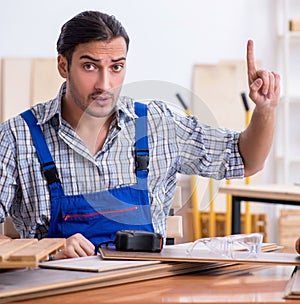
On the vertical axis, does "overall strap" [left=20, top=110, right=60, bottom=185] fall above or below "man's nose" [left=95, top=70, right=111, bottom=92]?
below

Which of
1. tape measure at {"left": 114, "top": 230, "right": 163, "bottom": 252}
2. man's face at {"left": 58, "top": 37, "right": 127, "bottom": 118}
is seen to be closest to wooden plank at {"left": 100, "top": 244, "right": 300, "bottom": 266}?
tape measure at {"left": 114, "top": 230, "right": 163, "bottom": 252}

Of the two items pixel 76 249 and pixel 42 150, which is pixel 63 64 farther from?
pixel 76 249

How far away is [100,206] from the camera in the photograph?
227 cm

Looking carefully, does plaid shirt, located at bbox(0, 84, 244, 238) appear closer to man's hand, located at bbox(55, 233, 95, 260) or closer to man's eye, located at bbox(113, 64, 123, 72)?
man's eye, located at bbox(113, 64, 123, 72)

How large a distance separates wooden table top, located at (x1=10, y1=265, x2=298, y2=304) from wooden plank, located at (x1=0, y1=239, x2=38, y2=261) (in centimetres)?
12

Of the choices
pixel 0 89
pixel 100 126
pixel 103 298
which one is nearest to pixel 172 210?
pixel 100 126

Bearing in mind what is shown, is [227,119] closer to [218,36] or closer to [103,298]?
[218,36]

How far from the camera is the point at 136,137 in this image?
2365 millimetres

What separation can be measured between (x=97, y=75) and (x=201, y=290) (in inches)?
38.9

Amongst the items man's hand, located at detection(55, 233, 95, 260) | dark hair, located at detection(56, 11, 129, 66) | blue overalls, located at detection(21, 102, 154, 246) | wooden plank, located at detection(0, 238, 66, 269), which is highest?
dark hair, located at detection(56, 11, 129, 66)

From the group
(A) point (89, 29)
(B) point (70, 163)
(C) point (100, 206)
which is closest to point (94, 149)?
(B) point (70, 163)

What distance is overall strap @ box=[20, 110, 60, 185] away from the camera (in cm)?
232

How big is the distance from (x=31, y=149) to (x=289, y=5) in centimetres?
456

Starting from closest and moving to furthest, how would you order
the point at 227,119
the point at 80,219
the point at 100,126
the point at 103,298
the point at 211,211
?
the point at 103,298 < the point at 80,219 < the point at 100,126 < the point at 211,211 < the point at 227,119
